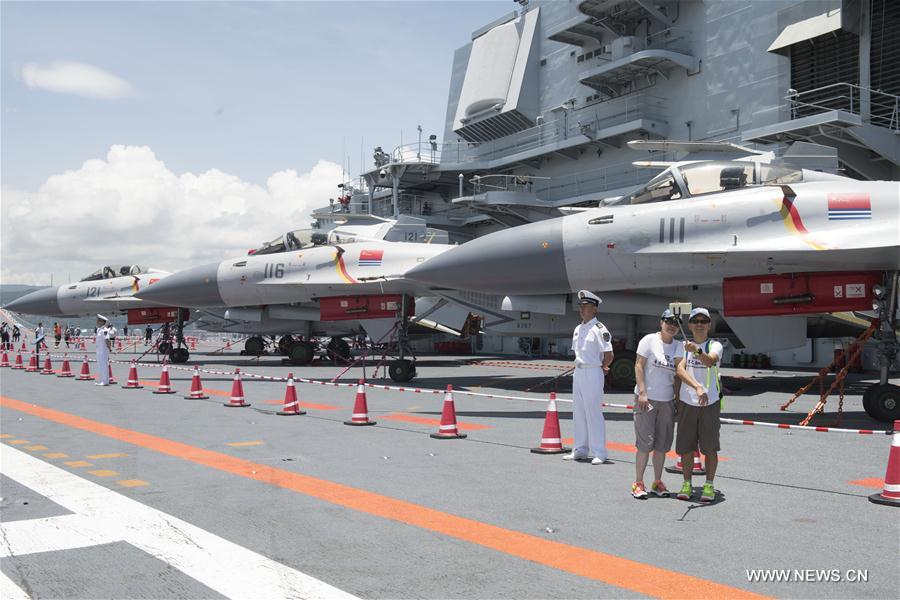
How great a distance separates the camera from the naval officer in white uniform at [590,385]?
706cm

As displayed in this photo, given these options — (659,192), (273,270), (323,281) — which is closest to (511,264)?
(659,192)

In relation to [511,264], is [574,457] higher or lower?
lower

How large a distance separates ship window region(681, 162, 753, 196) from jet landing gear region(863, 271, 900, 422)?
2492 mm

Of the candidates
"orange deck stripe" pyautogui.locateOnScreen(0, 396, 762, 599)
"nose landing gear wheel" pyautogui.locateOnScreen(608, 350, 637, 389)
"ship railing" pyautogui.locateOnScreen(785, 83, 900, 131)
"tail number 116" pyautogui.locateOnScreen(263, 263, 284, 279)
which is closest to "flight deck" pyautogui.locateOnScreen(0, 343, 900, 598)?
"orange deck stripe" pyautogui.locateOnScreen(0, 396, 762, 599)

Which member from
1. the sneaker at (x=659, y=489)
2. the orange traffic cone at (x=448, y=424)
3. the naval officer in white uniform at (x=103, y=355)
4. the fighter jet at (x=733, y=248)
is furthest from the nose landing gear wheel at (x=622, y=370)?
the naval officer in white uniform at (x=103, y=355)

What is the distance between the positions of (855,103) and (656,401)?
17555mm

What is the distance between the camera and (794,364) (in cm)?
2239

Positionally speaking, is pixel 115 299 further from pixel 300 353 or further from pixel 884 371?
pixel 884 371

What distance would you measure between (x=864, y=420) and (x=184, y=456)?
30.2ft

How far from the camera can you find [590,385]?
23.2 ft

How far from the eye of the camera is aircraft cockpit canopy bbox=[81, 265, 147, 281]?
90.2 feet

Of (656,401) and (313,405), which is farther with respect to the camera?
(313,405)

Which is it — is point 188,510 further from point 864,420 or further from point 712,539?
point 864,420

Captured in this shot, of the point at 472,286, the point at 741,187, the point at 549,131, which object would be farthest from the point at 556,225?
the point at 549,131
